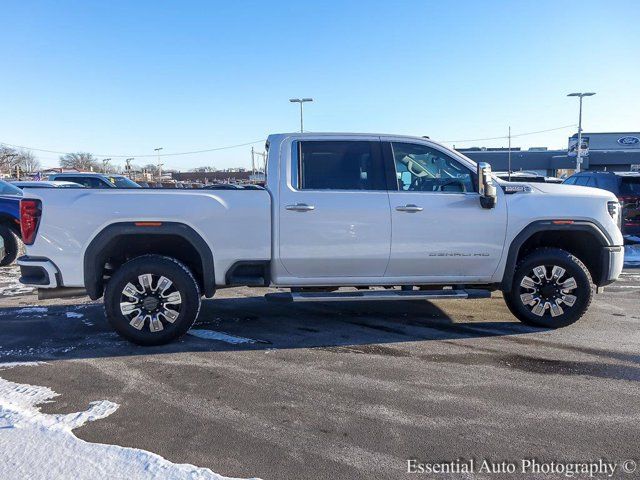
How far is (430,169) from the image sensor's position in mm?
5191

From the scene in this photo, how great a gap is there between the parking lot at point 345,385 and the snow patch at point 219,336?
0.07ft

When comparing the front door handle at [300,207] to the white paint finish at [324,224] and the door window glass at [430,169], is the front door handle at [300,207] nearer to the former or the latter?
the white paint finish at [324,224]

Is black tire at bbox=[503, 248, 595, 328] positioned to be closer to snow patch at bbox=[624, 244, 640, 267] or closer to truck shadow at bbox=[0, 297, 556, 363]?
truck shadow at bbox=[0, 297, 556, 363]

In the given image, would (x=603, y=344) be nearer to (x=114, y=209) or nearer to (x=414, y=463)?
(x=414, y=463)

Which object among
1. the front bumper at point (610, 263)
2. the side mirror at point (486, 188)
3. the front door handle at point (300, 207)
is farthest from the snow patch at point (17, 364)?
the front bumper at point (610, 263)

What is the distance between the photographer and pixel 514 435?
10.3ft

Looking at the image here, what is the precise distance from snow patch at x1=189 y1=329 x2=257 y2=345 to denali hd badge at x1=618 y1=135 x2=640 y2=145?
5880cm

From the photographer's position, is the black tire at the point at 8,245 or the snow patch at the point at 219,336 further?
the black tire at the point at 8,245

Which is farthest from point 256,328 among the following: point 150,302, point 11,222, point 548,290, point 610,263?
point 11,222

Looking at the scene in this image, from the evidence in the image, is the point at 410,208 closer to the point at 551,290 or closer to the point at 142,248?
the point at 551,290

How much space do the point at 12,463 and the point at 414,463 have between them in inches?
88.7

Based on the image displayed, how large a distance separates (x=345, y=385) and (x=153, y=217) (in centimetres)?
237

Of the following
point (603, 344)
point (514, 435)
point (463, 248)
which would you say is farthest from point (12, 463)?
point (603, 344)

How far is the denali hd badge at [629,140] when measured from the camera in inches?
2057
